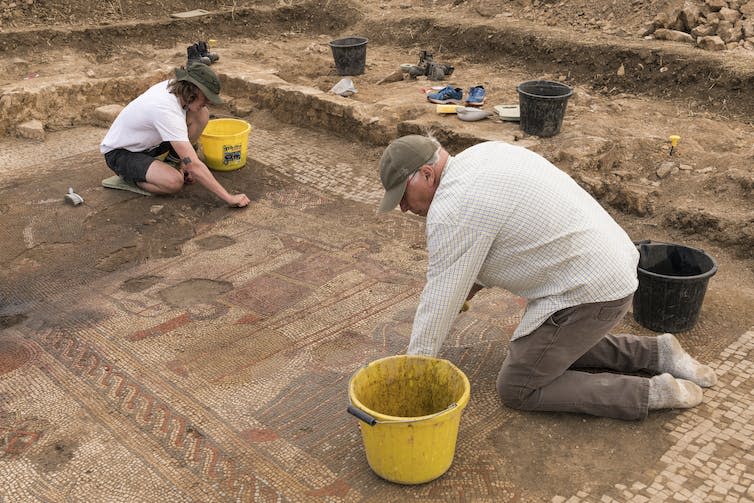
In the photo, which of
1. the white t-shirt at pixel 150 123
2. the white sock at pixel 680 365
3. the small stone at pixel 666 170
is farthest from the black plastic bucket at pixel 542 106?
the white sock at pixel 680 365

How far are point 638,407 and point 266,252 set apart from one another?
Result: 3065mm

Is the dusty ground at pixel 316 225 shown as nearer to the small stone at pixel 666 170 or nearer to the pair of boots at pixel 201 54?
the small stone at pixel 666 170

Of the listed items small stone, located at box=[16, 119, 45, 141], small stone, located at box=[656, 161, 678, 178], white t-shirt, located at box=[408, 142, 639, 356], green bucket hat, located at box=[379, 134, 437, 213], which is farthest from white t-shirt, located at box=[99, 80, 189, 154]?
small stone, located at box=[656, 161, 678, 178]

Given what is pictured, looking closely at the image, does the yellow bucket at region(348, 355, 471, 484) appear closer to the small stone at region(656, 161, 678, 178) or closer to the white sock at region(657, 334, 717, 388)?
the white sock at region(657, 334, 717, 388)

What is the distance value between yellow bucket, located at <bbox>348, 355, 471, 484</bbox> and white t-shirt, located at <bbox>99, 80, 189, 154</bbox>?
3670 mm

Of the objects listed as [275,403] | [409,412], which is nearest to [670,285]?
[409,412]

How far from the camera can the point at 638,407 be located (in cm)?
341

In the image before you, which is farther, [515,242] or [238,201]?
[238,201]

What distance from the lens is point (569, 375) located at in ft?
11.4

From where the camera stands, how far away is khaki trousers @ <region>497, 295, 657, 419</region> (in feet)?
10.9

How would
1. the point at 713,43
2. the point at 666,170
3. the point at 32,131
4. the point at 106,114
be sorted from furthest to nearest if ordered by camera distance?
the point at 106,114, the point at 713,43, the point at 32,131, the point at 666,170

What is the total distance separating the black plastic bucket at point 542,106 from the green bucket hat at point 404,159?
373 centimetres

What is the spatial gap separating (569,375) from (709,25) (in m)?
7.00

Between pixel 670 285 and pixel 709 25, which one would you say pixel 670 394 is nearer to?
pixel 670 285
